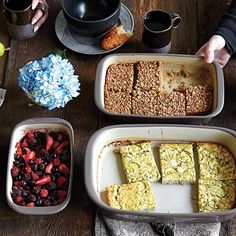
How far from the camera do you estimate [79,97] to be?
156cm

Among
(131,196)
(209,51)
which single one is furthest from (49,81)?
(209,51)

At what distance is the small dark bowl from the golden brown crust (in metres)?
0.02

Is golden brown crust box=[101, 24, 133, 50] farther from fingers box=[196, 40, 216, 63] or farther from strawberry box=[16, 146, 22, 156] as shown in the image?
strawberry box=[16, 146, 22, 156]

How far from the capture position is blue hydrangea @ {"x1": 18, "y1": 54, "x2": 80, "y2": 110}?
1386 millimetres

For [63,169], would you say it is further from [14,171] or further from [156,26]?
[156,26]

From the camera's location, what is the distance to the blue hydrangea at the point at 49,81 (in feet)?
4.55

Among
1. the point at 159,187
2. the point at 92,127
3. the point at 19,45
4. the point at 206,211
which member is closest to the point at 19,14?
the point at 19,45

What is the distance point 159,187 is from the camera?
54.9 inches

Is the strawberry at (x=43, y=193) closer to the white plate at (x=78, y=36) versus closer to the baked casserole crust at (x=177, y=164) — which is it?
the baked casserole crust at (x=177, y=164)

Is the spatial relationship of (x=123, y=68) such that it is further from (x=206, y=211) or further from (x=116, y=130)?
(x=206, y=211)

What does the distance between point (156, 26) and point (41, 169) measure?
600 millimetres

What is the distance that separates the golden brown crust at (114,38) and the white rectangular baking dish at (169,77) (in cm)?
8

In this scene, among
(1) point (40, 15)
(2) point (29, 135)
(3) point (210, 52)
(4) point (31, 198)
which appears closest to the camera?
(4) point (31, 198)

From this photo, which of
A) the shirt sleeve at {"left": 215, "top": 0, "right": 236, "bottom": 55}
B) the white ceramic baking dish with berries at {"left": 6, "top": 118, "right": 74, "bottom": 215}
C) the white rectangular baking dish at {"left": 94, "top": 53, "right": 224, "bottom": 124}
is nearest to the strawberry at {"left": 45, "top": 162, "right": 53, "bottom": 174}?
the white ceramic baking dish with berries at {"left": 6, "top": 118, "right": 74, "bottom": 215}
